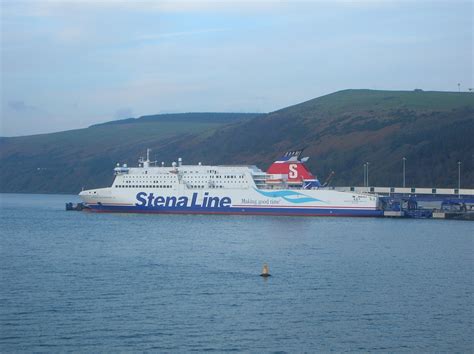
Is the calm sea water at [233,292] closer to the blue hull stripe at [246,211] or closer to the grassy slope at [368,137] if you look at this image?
the blue hull stripe at [246,211]

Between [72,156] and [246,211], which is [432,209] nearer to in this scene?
[246,211]

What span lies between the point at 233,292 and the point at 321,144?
332 feet

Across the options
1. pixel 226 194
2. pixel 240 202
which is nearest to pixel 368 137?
pixel 240 202

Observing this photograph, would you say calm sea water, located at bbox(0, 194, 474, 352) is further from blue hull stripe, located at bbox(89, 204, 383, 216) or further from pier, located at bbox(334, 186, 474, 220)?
pier, located at bbox(334, 186, 474, 220)

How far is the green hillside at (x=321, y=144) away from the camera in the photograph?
109500 millimetres

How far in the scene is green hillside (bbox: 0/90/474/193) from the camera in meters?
110

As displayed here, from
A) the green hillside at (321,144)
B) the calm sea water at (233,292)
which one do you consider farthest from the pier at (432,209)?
the green hillside at (321,144)

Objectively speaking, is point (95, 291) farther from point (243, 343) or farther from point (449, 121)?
point (449, 121)

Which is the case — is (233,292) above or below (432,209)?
below

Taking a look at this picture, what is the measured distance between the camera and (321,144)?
418 ft

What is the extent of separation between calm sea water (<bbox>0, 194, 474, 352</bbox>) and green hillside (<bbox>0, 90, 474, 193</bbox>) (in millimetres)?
62383

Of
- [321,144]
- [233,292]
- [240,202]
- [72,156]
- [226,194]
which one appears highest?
[321,144]


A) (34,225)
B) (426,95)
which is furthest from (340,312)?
(426,95)

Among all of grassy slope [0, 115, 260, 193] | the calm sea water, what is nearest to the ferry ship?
the calm sea water
